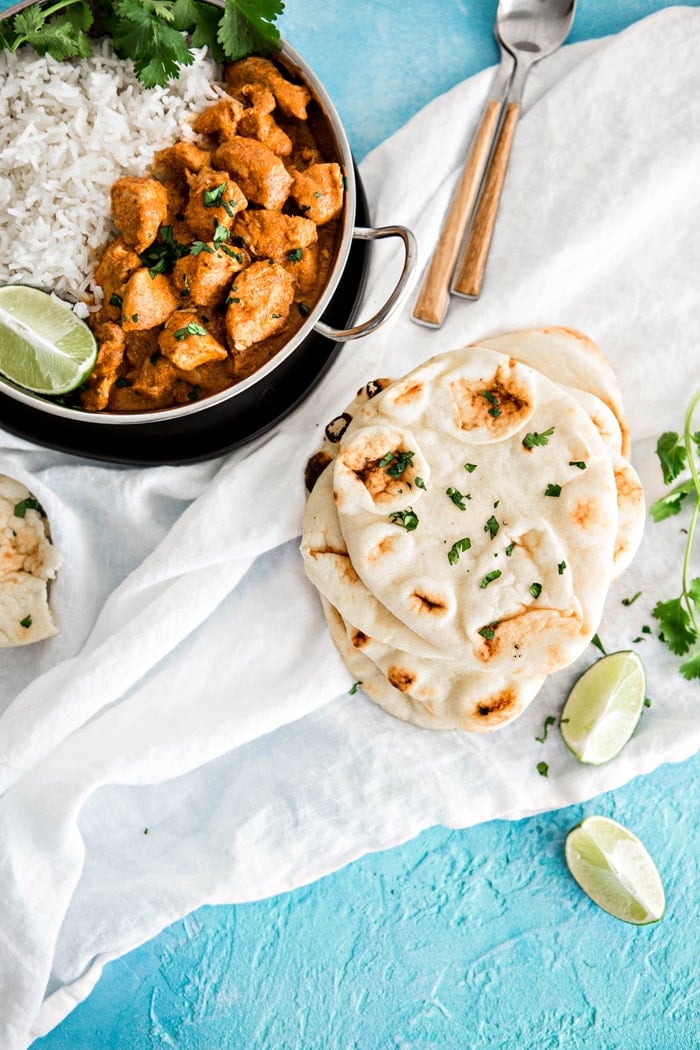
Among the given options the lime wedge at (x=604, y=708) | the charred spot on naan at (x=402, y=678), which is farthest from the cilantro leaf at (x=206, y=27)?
the lime wedge at (x=604, y=708)

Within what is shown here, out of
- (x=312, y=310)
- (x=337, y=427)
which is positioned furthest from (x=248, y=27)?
(x=337, y=427)

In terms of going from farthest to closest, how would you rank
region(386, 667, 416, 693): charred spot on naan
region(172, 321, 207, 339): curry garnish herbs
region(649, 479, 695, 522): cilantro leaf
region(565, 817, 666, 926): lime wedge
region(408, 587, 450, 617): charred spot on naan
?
region(565, 817, 666, 926): lime wedge → region(649, 479, 695, 522): cilantro leaf → region(386, 667, 416, 693): charred spot on naan → region(408, 587, 450, 617): charred spot on naan → region(172, 321, 207, 339): curry garnish herbs

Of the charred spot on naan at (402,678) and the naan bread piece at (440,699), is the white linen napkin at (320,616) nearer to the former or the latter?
the naan bread piece at (440,699)

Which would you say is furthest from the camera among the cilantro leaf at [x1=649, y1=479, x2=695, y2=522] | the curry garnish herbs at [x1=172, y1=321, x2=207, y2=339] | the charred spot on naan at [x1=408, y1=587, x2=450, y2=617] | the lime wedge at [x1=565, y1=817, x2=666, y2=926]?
the lime wedge at [x1=565, y1=817, x2=666, y2=926]

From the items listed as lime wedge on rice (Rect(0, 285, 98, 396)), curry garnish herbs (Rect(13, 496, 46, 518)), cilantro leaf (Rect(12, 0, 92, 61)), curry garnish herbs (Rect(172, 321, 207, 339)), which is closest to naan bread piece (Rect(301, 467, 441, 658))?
curry garnish herbs (Rect(172, 321, 207, 339))

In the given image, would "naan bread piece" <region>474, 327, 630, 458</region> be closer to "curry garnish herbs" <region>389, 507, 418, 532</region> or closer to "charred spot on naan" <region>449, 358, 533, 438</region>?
"charred spot on naan" <region>449, 358, 533, 438</region>

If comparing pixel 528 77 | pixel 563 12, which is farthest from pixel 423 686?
pixel 563 12

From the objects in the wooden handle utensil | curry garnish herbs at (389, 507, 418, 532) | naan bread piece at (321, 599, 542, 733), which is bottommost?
naan bread piece at (321, 599, 542, 733)
